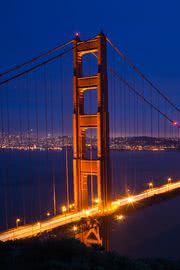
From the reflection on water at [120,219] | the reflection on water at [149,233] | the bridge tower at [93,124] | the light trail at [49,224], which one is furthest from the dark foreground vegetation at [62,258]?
the reflection on water at [149,233]

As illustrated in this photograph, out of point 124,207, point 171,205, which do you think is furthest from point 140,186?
point 124,207

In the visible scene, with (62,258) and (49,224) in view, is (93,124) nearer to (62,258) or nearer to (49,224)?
(49,224)

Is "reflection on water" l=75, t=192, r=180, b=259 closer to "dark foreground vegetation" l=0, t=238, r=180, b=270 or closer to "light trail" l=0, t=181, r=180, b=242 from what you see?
"light trail" l=0, t=181, r=180, b=242

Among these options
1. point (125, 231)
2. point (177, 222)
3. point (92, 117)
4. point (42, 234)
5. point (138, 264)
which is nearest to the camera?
point (138, 264)

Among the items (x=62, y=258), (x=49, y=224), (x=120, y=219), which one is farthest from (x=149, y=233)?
(x=62, y=258)

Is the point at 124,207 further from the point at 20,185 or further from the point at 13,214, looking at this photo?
the point at 20,185

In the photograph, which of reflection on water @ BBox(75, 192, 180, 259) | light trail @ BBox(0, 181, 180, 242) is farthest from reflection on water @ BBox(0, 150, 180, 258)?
light trail @ BBox(0, 181, 180, 242)

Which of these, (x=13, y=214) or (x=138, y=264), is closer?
(x=138, y=264)
